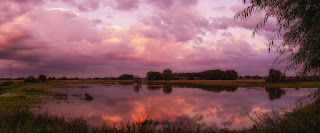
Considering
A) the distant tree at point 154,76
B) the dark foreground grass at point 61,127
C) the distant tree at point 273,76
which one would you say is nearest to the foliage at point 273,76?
the distant tree at point 273,76

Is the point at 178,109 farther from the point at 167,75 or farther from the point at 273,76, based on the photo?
the point at 167,75

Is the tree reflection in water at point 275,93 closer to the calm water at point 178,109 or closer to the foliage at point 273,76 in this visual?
the calm water at point 178,109

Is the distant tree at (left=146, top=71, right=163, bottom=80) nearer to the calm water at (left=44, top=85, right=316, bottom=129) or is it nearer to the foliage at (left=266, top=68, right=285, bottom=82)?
the foliage at (left=266, top=68, right=285, bottom=82)

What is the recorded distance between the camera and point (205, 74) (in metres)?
170

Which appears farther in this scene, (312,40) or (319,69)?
(319,69)

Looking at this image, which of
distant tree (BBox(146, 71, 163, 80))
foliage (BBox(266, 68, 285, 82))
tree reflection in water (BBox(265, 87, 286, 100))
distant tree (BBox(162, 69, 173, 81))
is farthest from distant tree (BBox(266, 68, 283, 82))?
distant tree (BBox(146, 71, 163, 80))

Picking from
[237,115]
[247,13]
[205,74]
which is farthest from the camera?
[205,74]

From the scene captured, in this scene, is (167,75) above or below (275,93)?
above

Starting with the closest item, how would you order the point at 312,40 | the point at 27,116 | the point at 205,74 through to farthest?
the point at 312,40
the point at 27,116
the point at 205,74

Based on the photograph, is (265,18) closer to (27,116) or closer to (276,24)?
(276,24)

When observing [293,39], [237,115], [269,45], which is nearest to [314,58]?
[293,39]

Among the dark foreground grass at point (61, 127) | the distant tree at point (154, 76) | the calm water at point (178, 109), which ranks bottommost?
the calm water at point (178, 109)

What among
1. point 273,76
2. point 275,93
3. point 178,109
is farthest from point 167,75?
point 178,109

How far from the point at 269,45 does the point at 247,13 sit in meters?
1.98
